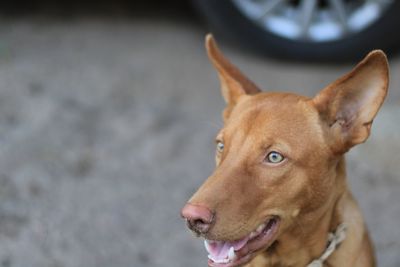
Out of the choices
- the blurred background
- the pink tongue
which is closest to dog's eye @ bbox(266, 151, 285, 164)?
the pink tongue

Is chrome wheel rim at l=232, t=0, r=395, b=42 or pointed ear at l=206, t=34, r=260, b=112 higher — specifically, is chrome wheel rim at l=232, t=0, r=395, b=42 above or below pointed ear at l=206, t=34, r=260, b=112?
above

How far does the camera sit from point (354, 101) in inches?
151

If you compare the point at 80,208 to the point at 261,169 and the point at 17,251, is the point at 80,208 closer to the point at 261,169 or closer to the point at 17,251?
the point at 17,251

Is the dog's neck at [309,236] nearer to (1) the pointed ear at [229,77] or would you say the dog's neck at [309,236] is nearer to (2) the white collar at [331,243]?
(2) the white collar at [331,243]

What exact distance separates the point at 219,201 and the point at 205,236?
0.16m

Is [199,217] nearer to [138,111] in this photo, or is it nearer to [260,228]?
[260,228]

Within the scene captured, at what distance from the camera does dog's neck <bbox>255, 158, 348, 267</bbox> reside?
3891mm

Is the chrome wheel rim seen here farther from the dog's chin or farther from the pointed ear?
the dog's chin

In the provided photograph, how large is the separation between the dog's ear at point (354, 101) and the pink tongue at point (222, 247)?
0.64m

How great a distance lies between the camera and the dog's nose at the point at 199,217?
3.49 metres

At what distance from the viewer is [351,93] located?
383 centimetres

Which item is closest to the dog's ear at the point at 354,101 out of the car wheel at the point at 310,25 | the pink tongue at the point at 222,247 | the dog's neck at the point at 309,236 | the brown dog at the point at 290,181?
the brown dog at the point at 290,181

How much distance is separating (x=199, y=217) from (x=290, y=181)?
47cm

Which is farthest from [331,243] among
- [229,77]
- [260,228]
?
[229,77]
